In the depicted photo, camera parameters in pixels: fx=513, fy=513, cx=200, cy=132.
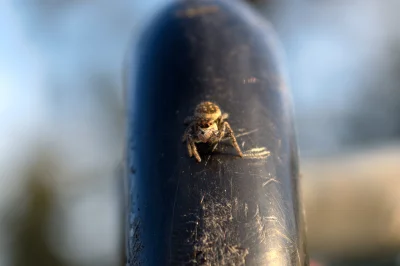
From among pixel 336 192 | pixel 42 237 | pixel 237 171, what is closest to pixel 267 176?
pixel 237 171

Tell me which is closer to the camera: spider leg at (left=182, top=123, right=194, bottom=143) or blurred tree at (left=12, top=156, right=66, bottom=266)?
spider leg at (left=182, top=123, right=194, bottom=143)

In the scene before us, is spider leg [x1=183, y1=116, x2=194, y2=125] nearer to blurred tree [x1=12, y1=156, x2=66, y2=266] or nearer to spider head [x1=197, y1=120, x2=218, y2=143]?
spider head [x1=197, y1=120, x2=218, y2=143]

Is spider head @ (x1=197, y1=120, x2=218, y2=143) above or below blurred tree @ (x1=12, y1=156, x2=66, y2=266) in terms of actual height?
above

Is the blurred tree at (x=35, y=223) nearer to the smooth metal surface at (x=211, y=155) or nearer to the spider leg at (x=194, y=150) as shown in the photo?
the smooth metal surface at (x=211, y=155)

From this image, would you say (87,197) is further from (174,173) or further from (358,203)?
(174,173)

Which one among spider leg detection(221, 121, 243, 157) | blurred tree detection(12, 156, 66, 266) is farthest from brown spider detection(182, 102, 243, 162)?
blurred tree detection(12, 156, 66, 266)

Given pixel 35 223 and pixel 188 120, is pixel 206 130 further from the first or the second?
pixel 35 223

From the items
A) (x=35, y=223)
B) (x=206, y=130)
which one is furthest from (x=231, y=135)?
(x=35, y=223)
